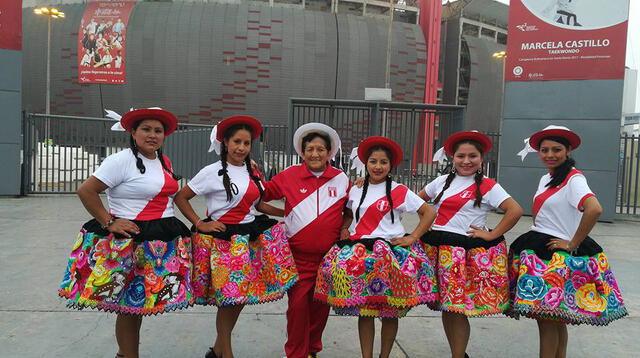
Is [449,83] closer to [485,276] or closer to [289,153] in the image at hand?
[289,153]

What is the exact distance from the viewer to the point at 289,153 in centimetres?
1120

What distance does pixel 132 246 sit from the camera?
2.79 metres

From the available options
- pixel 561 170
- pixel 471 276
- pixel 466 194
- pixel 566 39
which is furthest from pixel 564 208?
pixel 566 39

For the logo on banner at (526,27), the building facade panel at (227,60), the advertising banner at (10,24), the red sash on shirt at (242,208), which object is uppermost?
the building facade panel at (227,60)

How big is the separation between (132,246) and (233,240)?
613mm

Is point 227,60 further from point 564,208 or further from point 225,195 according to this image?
point 564,208

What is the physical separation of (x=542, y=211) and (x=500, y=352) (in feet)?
3.82

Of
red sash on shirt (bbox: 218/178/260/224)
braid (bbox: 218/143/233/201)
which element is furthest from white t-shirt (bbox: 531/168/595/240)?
braid (bbox: 218/143/233/201)

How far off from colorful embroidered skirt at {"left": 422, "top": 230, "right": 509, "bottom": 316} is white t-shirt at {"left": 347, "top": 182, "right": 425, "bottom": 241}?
1.01 ft

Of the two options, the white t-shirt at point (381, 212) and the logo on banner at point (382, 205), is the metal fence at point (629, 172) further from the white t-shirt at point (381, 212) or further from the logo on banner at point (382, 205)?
the logo on banner at point (382, 205)

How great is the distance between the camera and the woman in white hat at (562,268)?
2861 mm

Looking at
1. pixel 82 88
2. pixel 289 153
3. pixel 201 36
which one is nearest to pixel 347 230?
pixel 289 153

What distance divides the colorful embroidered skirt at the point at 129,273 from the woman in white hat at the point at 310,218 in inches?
30.1

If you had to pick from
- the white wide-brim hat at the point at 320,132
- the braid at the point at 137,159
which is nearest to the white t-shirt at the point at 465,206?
the white wide-brim hat at the point at 320,132
